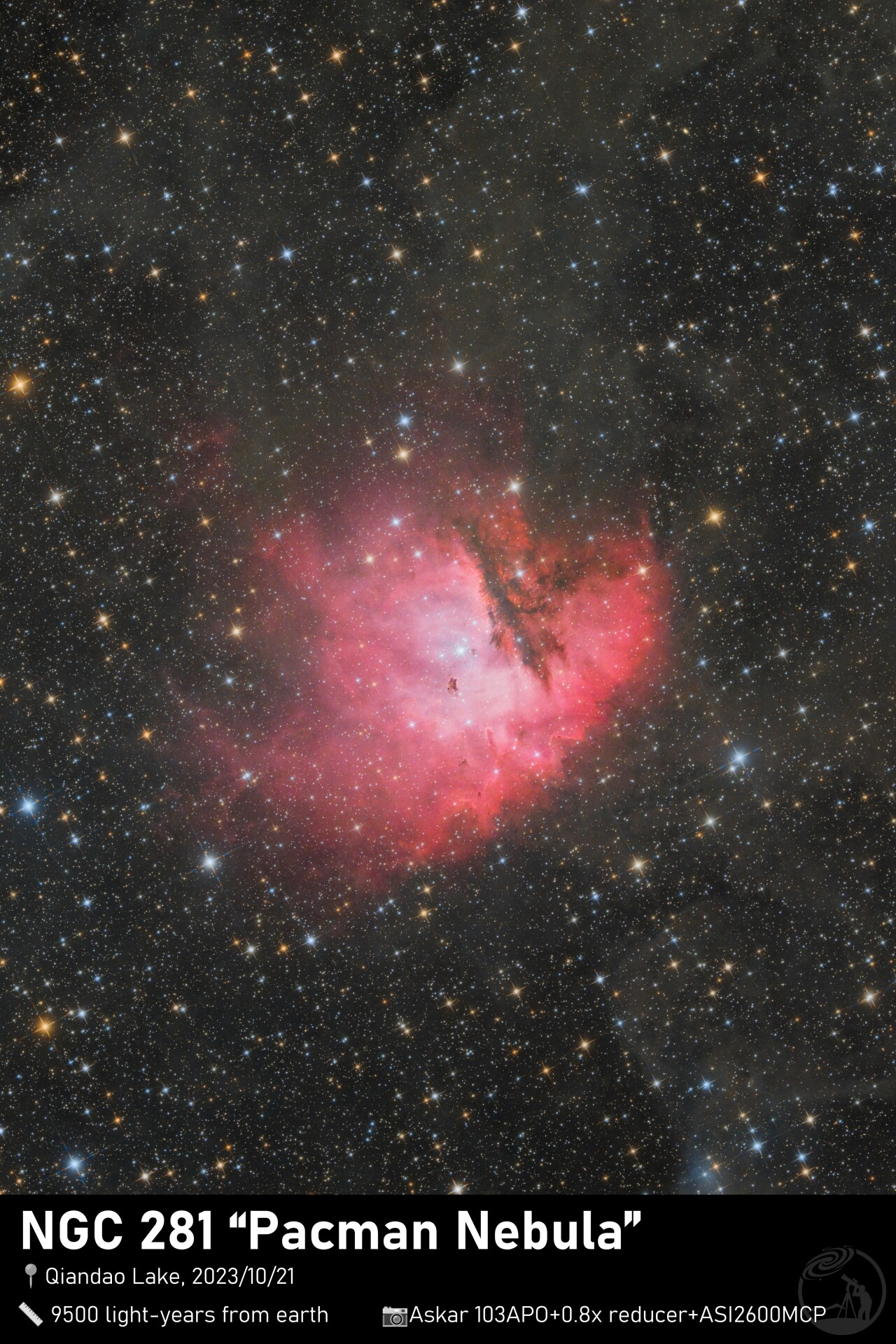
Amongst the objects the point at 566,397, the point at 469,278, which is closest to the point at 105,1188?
the point at 566,397
